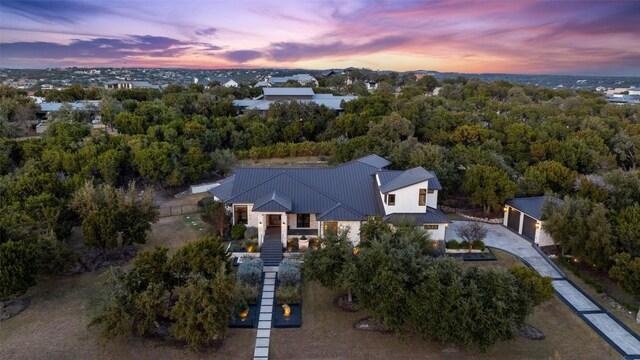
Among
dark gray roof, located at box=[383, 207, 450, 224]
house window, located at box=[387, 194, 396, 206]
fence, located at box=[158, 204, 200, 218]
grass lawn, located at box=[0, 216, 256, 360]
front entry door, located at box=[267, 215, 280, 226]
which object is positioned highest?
house window, located at box=[387, 194, 396, 206]

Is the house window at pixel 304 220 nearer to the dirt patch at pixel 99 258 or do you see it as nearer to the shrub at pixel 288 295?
the shrub at pixel 288 295

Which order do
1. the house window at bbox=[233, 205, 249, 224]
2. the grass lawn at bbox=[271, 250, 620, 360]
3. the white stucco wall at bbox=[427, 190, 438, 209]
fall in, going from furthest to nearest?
the house window at bbox=[233, 205, 249, 224] → the white stucco wall at bbox=[427, 190, 438, 209] → the grass lawn at bbox=[271, 250, 620, 360]

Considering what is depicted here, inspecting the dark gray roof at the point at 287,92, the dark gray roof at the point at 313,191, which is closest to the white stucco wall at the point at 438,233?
the dark gray roof at the point at 313,191

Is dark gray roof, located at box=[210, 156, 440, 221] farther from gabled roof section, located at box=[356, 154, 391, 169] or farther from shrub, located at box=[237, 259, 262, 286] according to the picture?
shrub, located at box=[237, 259, 262, 286]

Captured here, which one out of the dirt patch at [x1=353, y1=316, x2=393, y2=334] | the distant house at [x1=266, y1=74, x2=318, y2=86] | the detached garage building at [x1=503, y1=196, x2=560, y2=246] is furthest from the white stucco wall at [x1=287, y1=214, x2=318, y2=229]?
the distant house at [x1=266, y1=74, x2=318, y2=86]

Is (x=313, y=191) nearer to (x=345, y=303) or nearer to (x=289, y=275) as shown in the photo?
(x=289, y=275)

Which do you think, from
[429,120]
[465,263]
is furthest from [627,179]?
[429,120]

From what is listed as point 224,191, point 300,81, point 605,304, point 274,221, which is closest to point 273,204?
point 274,221
